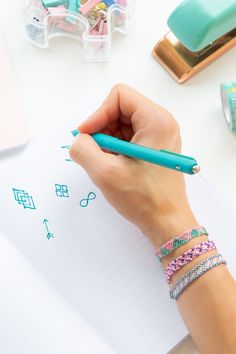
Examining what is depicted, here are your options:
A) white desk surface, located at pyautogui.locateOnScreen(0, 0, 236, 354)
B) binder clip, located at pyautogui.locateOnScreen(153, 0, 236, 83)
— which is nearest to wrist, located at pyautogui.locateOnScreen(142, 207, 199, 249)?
white desk surface, located at pyautogui.locateOnScreen(0, 0, 236, 354)

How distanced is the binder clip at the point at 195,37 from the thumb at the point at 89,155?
200 mm

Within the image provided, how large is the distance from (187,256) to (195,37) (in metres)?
0.30

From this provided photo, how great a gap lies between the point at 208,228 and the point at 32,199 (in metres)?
0.23

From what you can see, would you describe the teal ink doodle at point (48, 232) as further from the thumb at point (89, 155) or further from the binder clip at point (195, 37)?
the binder clip at point (195, 37)

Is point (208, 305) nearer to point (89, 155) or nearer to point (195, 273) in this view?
point (195, 273)

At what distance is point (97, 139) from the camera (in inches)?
26.2

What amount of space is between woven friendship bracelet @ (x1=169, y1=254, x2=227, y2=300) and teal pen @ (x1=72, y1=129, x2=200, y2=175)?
0.11 meters

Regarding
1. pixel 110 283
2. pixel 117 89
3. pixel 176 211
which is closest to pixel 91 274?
pixel 110 283

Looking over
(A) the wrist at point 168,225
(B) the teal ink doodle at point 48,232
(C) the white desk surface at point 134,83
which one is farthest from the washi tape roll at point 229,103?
(B) the teal ink doodle at point 48,232

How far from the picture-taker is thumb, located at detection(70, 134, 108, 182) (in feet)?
2.12

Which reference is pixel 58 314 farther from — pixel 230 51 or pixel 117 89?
pixel 230 51

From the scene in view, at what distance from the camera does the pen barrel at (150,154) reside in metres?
0.59

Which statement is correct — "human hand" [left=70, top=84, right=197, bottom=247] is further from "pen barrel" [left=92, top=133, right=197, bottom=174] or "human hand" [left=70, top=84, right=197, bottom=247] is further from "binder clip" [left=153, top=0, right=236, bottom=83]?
"binder clip" [left=153, top=0, right=236, bottom=83]

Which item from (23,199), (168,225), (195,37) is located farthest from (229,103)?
(23,199)
